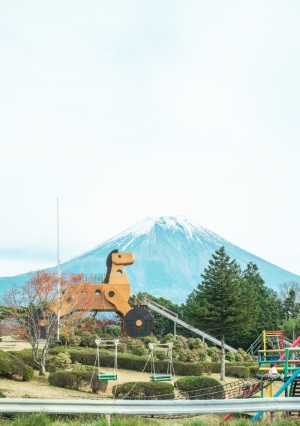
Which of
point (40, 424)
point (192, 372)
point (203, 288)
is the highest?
point (203, 288)

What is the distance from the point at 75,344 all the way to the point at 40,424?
3410cm

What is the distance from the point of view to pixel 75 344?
42.0m

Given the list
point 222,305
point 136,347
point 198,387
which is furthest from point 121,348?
point 198,387

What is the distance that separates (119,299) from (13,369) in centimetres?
2292

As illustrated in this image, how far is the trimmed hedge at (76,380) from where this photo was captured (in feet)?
83.9

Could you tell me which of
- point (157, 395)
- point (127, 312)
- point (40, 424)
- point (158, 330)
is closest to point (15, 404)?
point (40, 424)

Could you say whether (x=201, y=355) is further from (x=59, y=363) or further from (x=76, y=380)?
(x=76, y=380)

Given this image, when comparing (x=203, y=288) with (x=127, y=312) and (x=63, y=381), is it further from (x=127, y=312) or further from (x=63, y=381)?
(x=63, y=381)

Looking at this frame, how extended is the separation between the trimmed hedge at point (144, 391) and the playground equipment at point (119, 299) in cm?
1932

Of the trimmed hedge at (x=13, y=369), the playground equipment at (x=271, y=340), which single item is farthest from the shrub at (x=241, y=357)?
the trimmed hedge at (x=13, y=369)

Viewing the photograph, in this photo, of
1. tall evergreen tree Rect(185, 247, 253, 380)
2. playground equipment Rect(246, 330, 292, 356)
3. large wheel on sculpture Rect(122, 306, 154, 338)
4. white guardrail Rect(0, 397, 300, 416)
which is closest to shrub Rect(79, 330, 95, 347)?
large wheel on sculpture Rect(122, 306, 154, 338)

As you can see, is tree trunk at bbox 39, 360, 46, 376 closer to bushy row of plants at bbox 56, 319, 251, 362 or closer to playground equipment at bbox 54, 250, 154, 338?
bushy row of plants at bbox 56, 319, 251, 362

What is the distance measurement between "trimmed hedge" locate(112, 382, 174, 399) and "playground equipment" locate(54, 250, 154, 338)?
19.3 m

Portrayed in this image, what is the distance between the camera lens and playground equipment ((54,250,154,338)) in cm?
4634
